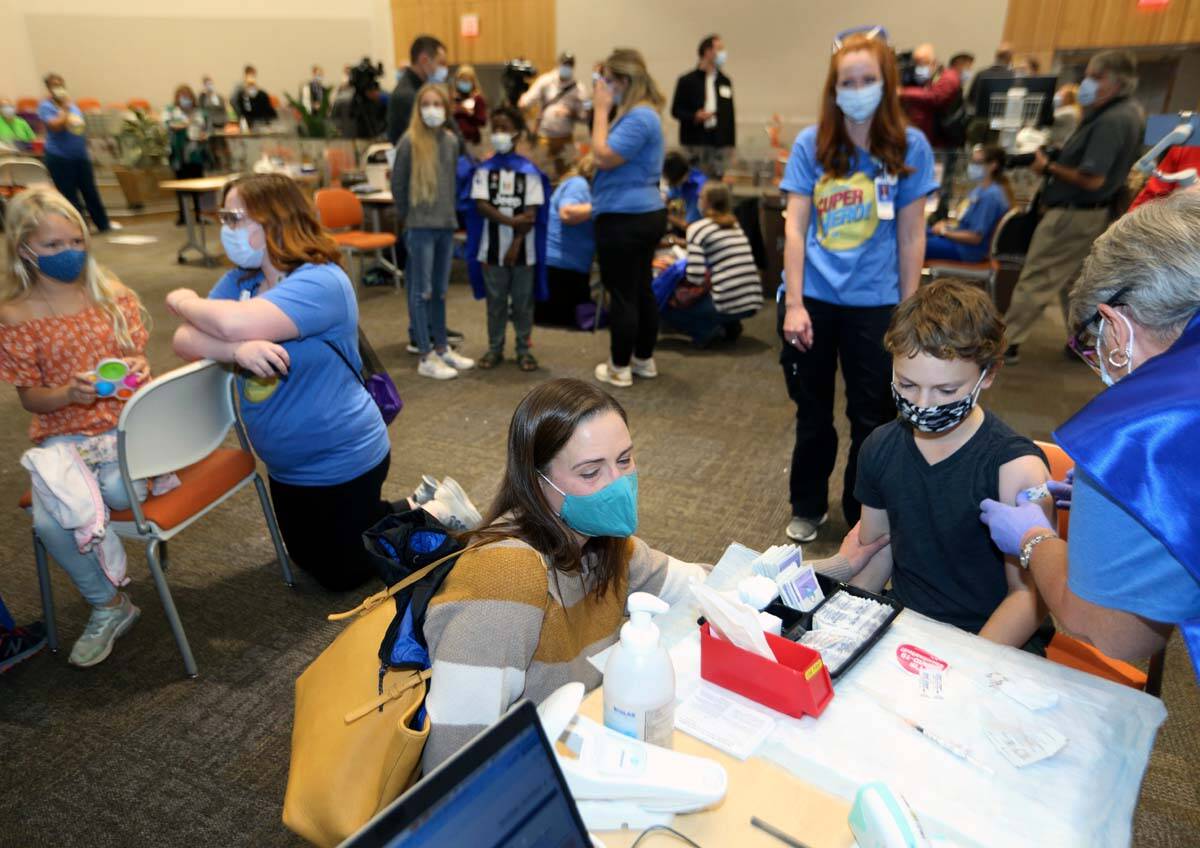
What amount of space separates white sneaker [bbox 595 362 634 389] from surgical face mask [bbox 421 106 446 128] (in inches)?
61.1

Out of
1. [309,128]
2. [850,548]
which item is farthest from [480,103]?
[850,548]

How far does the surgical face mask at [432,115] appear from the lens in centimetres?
402

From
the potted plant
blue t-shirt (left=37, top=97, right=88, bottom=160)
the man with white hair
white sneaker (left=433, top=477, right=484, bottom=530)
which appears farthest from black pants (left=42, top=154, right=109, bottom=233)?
the man with white hair

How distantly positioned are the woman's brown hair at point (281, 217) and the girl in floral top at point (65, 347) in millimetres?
451

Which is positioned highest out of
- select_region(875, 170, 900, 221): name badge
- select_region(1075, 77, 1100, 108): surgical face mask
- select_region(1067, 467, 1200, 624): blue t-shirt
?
select_region(1075, 77, 1100, 108): surgical face mask

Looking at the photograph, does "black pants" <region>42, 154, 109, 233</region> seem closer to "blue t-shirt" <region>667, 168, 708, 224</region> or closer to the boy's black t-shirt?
"blue t-shirt" <region>667, 168, 708, 224</region>

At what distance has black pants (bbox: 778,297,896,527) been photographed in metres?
2.38

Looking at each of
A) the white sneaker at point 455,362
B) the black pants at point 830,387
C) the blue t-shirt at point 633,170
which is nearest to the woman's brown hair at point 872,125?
the black pants at point 830,387

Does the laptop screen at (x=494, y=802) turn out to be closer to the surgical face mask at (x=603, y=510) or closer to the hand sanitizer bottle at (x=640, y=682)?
the hand sanitizer bottle at (x=640, y=682)

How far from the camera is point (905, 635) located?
1.19 metres

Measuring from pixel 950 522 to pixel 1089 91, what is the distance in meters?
3.73

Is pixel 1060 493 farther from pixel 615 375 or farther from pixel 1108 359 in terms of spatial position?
pixel 615 375

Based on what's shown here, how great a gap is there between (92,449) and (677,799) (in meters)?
1.98

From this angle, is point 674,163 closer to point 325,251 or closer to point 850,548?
point 325,251
